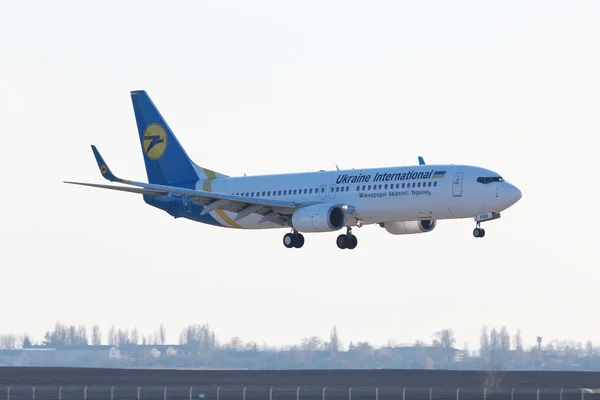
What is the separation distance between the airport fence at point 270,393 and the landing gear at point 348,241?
10009 millimetres

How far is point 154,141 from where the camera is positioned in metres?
102

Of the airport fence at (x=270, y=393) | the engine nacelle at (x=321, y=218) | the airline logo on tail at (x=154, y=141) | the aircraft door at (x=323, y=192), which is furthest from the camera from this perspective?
the airline logo on tail at (x=154, y=141)

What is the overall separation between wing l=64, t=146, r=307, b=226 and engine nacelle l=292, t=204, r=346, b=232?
6.57 feet

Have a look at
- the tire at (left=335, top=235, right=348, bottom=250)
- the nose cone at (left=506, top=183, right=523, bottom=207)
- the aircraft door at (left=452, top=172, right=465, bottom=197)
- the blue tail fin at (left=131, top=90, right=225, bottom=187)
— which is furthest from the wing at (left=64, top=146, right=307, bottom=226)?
the nose cone at (left=506, top=183, right=523, bottom=207)

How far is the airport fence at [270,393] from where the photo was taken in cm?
7850

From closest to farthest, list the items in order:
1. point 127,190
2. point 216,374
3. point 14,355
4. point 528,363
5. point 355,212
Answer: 1. point 355,212
2. point 127,190
3. point 216,374
4. point 528,363
5. point 14,355

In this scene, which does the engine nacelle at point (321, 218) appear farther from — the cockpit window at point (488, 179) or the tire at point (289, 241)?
the cockpit window at point (488, 179)

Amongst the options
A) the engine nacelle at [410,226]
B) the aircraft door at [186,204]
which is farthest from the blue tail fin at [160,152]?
the engine nacelle at [410,226]

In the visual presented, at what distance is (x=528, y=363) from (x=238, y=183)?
41391 mm

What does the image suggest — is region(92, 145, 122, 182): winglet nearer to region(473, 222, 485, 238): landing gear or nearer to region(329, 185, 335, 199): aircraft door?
region(329, 185, 335, 199): aircraft door

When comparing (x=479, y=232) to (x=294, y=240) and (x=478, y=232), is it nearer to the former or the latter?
(x=478, y=232)

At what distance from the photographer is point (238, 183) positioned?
94625 millimetres

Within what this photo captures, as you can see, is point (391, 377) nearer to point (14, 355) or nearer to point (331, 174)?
point (331, 174)

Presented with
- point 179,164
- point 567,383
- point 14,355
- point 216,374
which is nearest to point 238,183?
point 179,164
